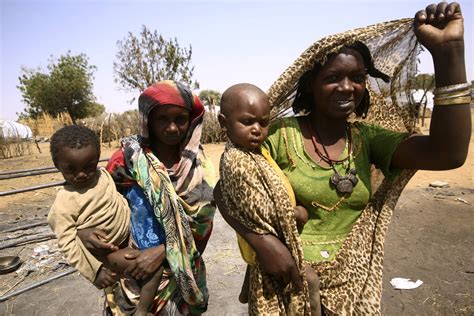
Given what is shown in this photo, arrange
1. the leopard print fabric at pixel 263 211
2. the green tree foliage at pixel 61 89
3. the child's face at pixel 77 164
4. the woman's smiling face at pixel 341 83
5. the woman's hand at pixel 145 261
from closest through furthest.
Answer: the leopard print fabric at pixel 263 211 < the woman's smiling face at pixel 341 83 < the child's face at pixel 77 164 < the woman's hand at pixel 145 261 < the green tree foliage at pixel 61 89

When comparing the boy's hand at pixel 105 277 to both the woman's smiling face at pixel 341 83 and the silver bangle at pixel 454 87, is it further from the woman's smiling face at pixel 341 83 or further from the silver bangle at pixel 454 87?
the silver bangle at pixel 454 87

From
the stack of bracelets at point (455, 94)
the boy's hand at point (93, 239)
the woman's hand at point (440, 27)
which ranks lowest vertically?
the boy's hand at point (93, 239)

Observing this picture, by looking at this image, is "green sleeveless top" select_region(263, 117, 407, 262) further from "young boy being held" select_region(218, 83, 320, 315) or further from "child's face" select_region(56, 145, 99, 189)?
"child's face" select_region(56, 145, 99, 189)

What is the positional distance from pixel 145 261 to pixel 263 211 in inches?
33.0

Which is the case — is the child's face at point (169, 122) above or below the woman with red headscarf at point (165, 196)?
above

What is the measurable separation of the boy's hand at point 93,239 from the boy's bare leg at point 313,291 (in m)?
1.03

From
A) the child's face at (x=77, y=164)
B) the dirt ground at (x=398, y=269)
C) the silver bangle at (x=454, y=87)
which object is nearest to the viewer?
the silver bangle at (x=454, y=87)

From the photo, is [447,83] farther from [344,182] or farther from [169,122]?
[169,122]

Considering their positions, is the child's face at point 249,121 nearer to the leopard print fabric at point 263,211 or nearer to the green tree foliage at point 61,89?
the leopard print fabric at point 263,211

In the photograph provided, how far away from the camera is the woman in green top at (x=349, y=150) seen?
139 centimetres

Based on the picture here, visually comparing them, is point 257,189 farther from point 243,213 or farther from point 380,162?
point 380,162

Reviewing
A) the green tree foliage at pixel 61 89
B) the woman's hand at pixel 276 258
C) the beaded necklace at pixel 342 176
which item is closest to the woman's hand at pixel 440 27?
the beaded necklace at pixel 342 176

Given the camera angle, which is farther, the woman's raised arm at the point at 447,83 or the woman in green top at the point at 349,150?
the woman in green top at the point at 349,150

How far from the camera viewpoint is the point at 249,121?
150 cm
